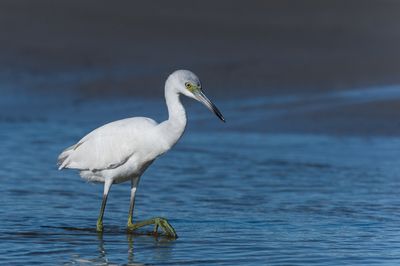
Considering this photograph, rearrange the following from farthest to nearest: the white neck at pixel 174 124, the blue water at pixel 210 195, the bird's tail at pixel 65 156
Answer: the bird's tail at pixel 65 156, the white neck at pixel 174 124, the blue water at pixel 210 195

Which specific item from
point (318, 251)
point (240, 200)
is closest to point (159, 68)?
point (240, 200)

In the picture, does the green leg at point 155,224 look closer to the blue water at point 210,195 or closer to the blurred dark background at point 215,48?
the blue water at point 210,195

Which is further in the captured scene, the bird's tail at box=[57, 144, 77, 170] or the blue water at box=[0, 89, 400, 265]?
the bird's tail at box=[57, 144, 77, 170]

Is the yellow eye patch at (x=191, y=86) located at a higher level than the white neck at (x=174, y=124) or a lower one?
higher

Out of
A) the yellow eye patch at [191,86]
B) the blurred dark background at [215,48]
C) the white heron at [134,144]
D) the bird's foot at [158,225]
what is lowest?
the bird's foot at [158,225]

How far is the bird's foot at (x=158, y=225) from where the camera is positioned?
8.60m

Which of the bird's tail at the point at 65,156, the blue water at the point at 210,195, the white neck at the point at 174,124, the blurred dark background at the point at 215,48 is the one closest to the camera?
the blue water at the point at 210,195

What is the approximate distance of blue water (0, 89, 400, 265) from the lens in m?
8.06

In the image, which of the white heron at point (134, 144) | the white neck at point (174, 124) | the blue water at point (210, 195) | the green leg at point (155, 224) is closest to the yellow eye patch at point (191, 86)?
the white heron at point (134, 144)

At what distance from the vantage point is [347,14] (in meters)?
19.5

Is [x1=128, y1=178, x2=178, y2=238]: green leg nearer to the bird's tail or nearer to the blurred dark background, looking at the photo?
the bird's tail

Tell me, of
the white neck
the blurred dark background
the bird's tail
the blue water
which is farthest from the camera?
the blurred dark background

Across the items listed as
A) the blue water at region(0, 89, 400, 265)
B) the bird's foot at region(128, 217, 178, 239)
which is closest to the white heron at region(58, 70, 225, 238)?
the bird's foot at region(128, 217, 178, 239)

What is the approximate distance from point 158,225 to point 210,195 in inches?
72.2
